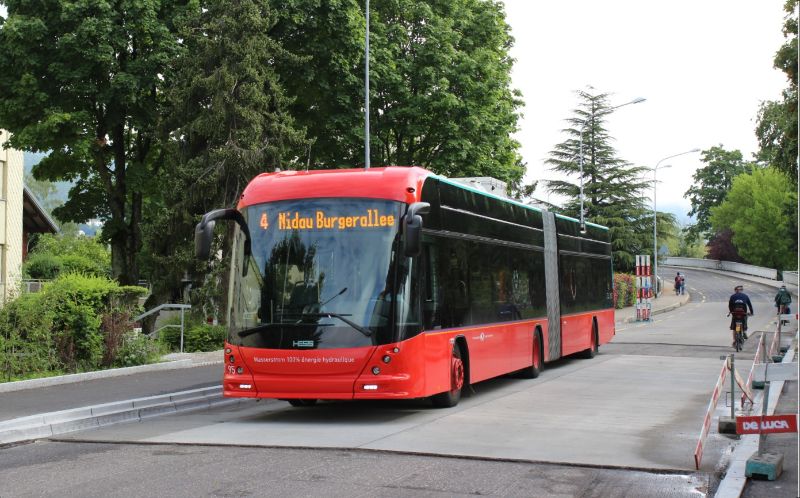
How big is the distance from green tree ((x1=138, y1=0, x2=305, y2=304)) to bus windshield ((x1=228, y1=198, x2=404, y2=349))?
56.3 feet

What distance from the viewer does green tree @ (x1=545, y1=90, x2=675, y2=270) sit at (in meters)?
79.5

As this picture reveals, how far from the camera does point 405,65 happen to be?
3719 centimetres

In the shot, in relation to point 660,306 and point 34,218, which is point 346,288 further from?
point 660,306

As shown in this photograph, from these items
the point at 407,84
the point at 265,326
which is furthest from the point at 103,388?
the point at 407,84

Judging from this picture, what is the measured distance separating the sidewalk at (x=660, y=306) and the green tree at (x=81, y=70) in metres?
26.4

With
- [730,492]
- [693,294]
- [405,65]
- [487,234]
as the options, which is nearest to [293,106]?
[405,65]

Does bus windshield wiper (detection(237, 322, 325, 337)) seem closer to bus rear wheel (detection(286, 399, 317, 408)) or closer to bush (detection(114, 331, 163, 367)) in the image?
bus rear wheel (detection(286, 399, 317, 408))

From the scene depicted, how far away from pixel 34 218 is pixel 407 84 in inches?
1105

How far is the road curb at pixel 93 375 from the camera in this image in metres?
16.8

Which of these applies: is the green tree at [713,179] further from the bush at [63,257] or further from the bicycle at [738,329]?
the bicycle at [738,329]

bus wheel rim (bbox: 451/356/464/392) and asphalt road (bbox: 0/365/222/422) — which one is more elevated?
bus wheel rim (bbox: 451/356/464/392)

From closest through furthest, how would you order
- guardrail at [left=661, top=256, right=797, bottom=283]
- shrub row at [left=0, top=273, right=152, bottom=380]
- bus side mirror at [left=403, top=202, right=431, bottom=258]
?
bus side mirror at [left=403, top=202, right=431, bottom=258] → shrub row at [left=0, top=273, right=152, bottom=380] → guardrail at [left=661, top=256, right=797, bottom=283]

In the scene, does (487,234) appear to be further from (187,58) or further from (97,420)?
(187,58)

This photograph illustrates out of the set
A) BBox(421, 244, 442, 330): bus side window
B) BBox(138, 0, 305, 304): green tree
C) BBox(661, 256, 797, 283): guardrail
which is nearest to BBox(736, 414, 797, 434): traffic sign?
BBox(421, 244, 442, 330): bus side window
